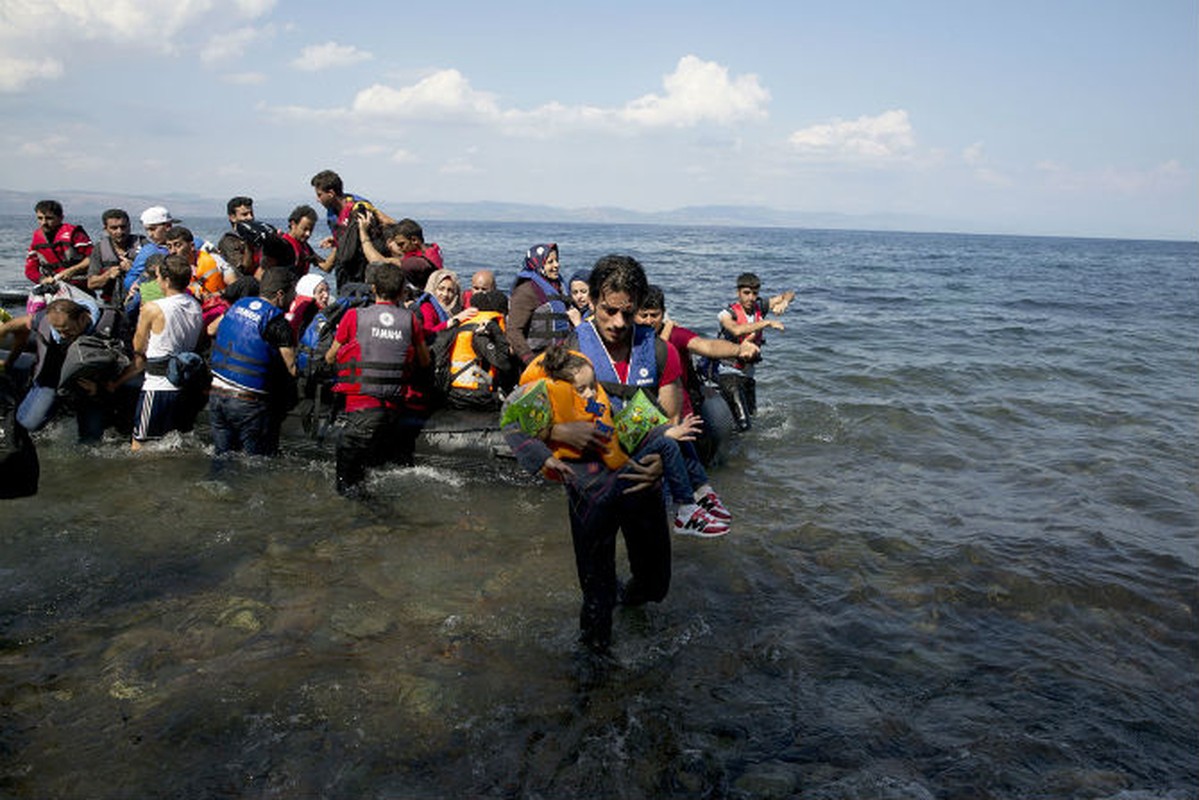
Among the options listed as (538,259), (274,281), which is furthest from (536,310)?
(274,281)

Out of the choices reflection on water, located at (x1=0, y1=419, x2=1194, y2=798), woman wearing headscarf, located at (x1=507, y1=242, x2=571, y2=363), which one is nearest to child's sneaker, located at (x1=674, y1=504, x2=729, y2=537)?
reflection on water, located at (x1=0, y1=419, x2=1194, y2=798)

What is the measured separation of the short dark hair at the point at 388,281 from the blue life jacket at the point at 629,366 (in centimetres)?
258

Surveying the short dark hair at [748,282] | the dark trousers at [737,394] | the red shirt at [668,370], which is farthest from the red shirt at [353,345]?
the short dark hair at [748,282]

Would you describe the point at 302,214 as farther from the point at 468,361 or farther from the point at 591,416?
the point at 591,416

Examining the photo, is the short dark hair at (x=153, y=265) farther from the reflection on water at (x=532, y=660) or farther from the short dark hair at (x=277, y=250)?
the reflection on water at (x=532, y=660)

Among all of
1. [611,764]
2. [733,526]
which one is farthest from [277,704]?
[733,526]

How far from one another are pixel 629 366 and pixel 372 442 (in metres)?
3.25

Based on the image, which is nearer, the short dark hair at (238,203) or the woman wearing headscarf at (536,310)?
the woman wearing headscarf at (536,310)

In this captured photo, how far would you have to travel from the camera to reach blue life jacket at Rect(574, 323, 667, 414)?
14.3 ft

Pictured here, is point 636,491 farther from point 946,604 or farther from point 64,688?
point 64,688

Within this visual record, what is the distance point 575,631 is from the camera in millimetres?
5027

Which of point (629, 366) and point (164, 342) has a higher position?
point (629, 366)

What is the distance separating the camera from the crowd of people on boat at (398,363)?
4.14 meters

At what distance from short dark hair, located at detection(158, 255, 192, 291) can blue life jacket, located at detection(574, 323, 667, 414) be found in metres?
4.60
